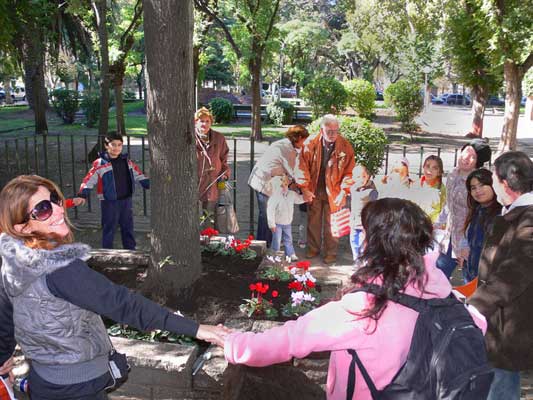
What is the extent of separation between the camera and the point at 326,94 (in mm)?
21438

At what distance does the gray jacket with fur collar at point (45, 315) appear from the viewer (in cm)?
216

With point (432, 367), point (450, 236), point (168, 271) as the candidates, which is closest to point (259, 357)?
point (432, 367)

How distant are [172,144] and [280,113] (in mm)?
21100

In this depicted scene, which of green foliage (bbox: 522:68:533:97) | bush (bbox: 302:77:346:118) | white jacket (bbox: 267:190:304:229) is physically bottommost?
white jacket (bbox: 267:190:304:229)

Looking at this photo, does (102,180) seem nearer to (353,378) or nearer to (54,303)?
(54,303)

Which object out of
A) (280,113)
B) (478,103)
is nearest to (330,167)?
(478,103)

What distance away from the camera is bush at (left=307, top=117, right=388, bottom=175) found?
27.5ft

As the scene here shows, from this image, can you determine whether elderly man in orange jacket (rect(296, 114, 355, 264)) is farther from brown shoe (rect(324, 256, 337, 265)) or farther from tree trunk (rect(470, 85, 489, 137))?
tree trunk (rect(470, 85, 489, 137))

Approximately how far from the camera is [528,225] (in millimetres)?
2527

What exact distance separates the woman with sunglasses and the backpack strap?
2.22 feet

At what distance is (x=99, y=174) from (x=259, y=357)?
4519 millimetres

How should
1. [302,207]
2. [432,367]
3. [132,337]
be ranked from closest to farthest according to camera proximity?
[432,367] → [132,337] → [302,207]

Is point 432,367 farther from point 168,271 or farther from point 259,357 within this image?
point 168,271

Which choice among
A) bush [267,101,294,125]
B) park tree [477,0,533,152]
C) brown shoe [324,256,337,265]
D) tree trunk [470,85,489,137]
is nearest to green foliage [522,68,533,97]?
tree trunk [470,85,489,137]
